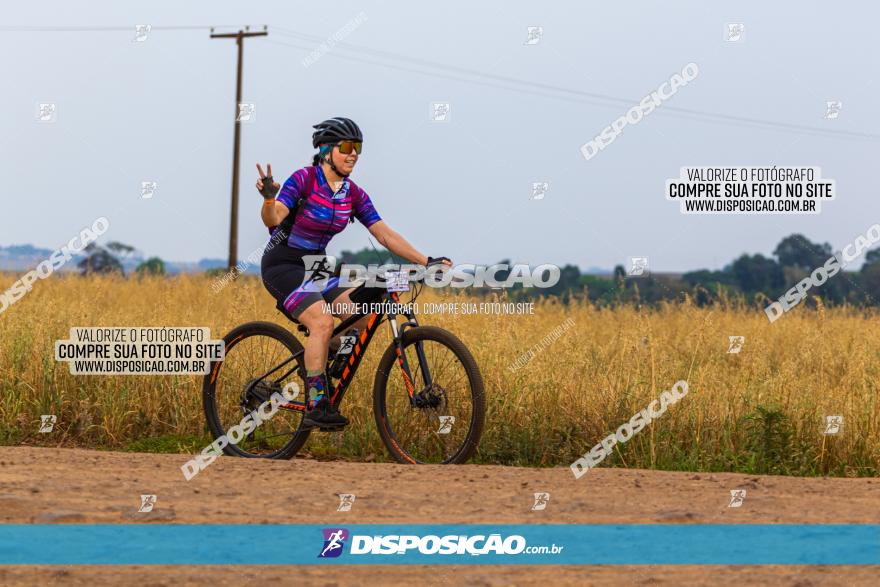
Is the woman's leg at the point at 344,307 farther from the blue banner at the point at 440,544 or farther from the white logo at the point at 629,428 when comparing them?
the blue banner at the point at 440,544

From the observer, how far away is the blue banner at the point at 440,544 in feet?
18.7

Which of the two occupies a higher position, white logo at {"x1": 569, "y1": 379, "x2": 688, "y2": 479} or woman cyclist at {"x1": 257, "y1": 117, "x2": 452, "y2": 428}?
woman cyclist at {"x1": 257, "y1": 117, "x2": 452, "y2": 428}

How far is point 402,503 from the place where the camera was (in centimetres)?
689

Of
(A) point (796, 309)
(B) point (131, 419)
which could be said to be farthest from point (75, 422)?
(A) point (796, 309)

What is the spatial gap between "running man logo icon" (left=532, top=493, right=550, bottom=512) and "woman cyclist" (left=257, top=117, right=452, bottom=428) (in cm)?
195

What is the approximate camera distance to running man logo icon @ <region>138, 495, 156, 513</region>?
6707mm

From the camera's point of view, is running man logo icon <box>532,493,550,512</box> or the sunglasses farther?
the sunglasses

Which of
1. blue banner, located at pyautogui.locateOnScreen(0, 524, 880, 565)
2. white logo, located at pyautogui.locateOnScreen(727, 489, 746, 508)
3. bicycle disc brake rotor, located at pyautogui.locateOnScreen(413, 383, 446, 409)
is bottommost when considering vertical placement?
blue banner, located at pyautogui.locateOnScreen(0, 524, 880, 565)

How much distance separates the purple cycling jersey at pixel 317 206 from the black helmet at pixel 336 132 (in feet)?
0.71

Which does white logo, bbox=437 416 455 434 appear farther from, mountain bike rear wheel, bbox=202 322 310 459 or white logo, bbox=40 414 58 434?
white logo, bbox=40 414 58 434

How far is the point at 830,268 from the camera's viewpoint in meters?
14.7

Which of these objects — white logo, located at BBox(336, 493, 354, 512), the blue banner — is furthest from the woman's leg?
the blue banner

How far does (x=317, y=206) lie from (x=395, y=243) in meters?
0.66

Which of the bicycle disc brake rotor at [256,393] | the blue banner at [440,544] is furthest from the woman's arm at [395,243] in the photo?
the blue banner at [440,544]
